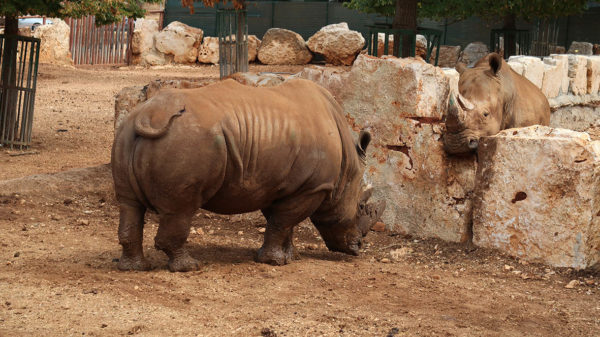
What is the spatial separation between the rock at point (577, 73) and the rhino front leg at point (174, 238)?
8517 millimetres

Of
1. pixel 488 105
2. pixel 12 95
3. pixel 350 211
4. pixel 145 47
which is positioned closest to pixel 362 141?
pixel 350 211

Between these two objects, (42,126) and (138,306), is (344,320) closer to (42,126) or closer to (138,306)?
(138,306)

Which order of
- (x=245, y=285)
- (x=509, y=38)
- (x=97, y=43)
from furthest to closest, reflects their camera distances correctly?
(x=97, y=43), (x=509, y=38), (x=245, y=285)

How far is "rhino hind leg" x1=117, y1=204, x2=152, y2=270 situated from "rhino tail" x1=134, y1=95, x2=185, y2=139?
0.60 m

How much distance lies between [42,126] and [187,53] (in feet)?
37.0

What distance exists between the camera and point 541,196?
7.02m

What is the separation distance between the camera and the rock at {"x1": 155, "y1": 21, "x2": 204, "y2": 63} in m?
25.8

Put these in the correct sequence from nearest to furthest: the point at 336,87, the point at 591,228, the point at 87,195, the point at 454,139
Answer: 1. the point at 591,228
2. the point at 454,139
3. the point at 336,87
4. the point at 87,195

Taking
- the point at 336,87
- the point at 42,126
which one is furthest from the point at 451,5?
the point at 336,87

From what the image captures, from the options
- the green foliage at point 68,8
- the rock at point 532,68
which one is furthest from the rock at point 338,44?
the rock at point 532,68

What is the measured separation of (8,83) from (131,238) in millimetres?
7505

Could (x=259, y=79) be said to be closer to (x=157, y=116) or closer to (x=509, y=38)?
(x=157, y=116)

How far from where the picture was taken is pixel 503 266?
707cm

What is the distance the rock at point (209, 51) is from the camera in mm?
26094
